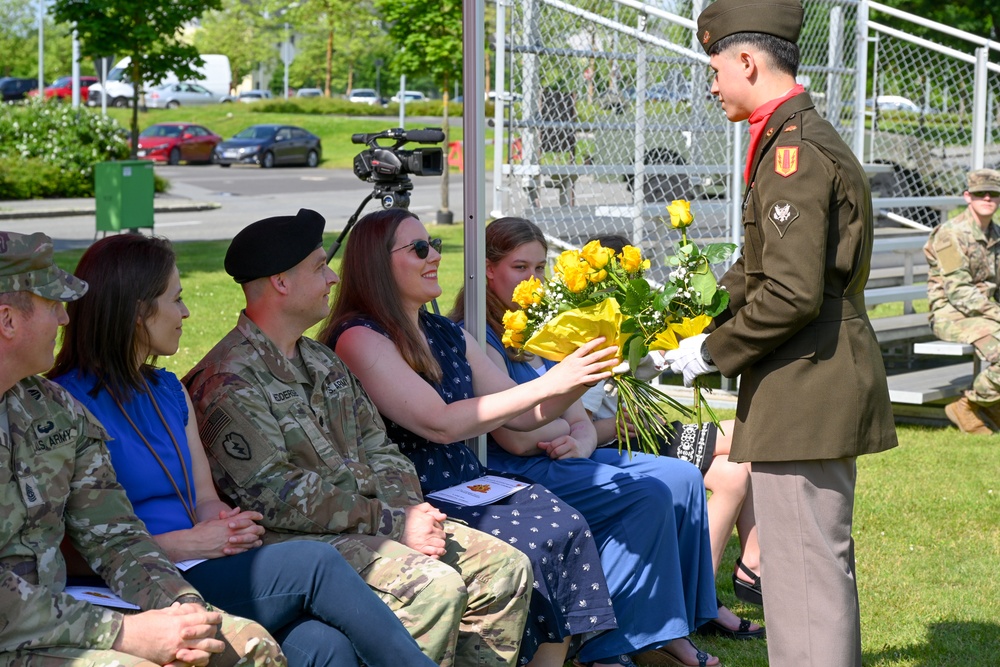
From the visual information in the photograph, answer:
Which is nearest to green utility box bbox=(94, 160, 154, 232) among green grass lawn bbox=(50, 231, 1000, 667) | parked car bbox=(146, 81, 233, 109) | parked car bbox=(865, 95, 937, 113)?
parked car bbox=(865, 95, 937, 113)

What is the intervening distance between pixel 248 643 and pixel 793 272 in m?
1.42

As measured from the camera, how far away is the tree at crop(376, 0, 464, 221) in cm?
1578

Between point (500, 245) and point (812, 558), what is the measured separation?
5.64 ft

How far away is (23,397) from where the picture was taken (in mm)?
2301

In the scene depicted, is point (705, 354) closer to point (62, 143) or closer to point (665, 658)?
point (665, 658)

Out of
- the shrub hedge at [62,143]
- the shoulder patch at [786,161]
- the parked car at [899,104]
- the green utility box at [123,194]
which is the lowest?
the shoulder patch at [786,161]

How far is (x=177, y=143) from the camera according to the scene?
1220 inches

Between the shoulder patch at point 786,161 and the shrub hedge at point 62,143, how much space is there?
65.5 ft

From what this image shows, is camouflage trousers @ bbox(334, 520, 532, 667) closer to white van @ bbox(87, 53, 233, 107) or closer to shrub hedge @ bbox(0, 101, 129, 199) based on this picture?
shrub hedge @ bbox(0, 101, 129, 199)

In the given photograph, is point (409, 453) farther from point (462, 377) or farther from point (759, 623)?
point (759, 623)

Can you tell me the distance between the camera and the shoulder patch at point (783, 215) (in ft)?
8.14

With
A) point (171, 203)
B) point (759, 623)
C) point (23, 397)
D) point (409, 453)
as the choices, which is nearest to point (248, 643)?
point (23, 397)

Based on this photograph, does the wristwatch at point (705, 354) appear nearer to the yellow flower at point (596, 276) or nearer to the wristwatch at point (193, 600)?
the yellow flower at point (596, 276)

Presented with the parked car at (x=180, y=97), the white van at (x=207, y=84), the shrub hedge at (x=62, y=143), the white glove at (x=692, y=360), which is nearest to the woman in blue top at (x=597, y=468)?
the white glove at (x=692, y=360)
